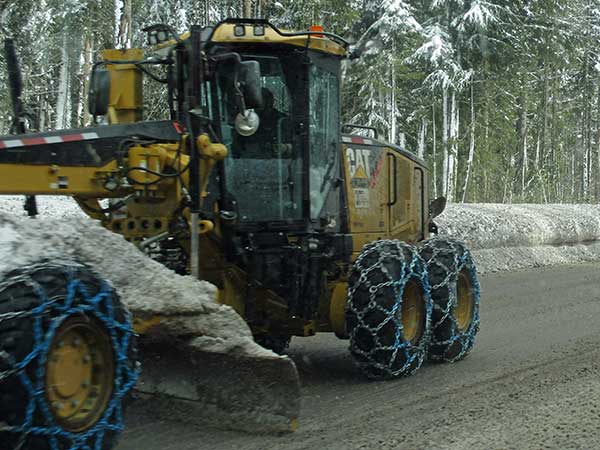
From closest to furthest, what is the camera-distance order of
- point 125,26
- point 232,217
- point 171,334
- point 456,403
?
point 171,334 < point 456,403 < point 232,217 < point 125,26

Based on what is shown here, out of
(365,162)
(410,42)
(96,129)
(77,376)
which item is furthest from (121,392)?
(410,42)

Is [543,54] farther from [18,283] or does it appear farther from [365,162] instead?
[18,283]

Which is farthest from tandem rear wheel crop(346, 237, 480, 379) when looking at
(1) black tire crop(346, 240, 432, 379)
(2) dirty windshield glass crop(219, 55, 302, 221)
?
(2) dirty windshield glass crop(219, 55, 302, 221)

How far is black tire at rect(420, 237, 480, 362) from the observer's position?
7934 mm

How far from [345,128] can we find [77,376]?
481 centimetres

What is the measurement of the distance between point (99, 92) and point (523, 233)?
13.5m

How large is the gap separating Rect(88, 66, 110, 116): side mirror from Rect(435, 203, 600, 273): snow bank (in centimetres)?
1093

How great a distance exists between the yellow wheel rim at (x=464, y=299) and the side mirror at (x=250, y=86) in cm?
352

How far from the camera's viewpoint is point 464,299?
8586 mm

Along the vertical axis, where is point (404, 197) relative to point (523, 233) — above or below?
above

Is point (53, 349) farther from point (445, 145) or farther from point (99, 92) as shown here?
point (445, 145)

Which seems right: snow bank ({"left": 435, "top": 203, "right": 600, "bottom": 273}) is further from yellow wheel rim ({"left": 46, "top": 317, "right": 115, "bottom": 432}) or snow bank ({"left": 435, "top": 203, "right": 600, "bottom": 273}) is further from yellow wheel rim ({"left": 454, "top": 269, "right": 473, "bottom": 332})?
yellow wheel rim ({"left": 46, "top": 317, "right": 115, "bottom": 432})

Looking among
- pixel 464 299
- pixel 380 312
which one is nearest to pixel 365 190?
pixel 380 312

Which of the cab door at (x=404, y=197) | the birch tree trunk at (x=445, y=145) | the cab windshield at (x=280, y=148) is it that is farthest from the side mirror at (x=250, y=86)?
the birch tree trunk at (x=445, y=145)
